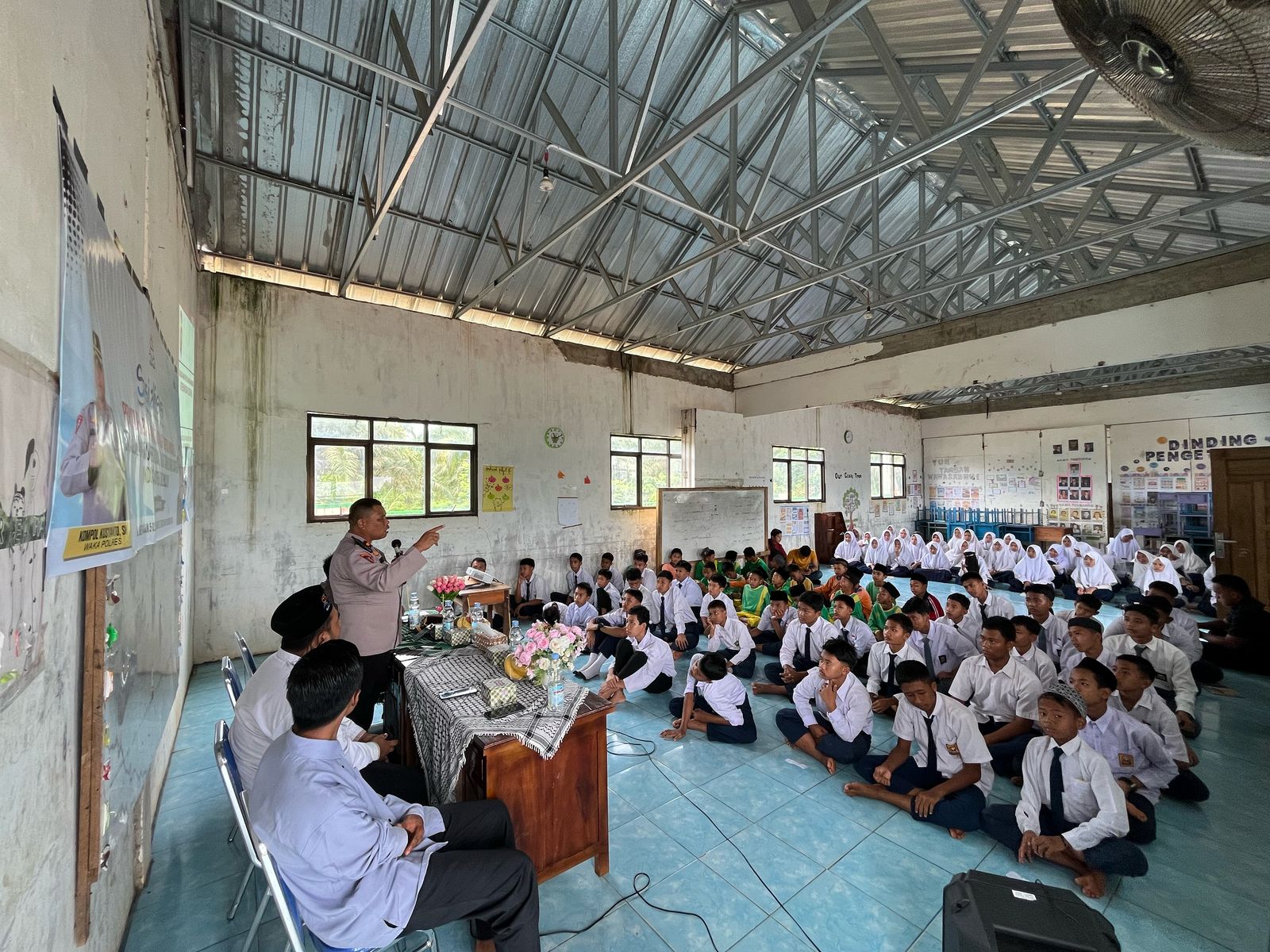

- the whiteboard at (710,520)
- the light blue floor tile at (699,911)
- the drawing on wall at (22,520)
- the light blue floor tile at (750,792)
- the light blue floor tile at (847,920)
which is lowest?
the light blue floor tile at (750,792)

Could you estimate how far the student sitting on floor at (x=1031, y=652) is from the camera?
13.6 feet

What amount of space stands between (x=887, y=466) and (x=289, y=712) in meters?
15.8

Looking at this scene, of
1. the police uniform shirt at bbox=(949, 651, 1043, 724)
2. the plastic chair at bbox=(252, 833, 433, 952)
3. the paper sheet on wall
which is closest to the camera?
the plastic chair at bbox=(252, 833, 433, 952)

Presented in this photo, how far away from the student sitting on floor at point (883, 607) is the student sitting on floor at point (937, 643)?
1.59 ft

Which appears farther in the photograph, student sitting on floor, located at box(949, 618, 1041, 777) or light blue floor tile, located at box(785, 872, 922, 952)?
student sitting on floor, located at box(949, 618, 1041, 777)

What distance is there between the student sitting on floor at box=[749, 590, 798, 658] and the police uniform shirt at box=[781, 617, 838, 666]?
0.86 m

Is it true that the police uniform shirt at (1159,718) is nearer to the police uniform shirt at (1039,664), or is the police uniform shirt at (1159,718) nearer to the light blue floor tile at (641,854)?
the police uniform shirt at (1039,664)

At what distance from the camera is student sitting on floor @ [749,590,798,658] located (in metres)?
5.94

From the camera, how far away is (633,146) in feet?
12.9

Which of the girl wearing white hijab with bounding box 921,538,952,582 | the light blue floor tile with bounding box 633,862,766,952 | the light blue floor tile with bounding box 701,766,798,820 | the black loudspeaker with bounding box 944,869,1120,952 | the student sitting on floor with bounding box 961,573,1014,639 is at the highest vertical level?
the student sitting on floor with bounding box 961,573,1014,639

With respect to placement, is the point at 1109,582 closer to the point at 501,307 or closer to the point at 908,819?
the point at 908,819

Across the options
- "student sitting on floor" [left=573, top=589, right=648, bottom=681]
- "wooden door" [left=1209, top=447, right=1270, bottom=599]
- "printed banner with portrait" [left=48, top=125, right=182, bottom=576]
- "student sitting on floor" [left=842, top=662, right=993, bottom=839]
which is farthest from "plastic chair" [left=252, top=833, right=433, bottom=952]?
"wooden door" [left=1209, top=447, right=1270, bottom=599]

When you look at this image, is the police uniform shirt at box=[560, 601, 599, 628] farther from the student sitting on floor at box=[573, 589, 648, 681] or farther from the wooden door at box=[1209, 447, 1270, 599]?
the wooden door at box=[1209, 447, 1270, 599]

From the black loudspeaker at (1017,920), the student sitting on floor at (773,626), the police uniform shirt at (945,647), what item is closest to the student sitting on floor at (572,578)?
the student sitting on floor at (773,626)
